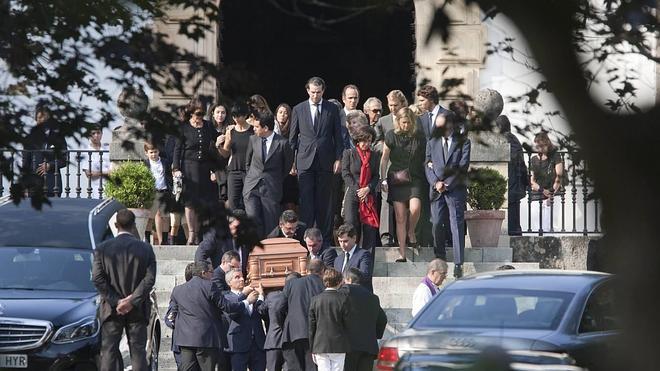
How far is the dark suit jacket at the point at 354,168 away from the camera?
17.9m

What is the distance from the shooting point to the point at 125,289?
47.0 feet

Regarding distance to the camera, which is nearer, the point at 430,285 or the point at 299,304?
the point at 299,304

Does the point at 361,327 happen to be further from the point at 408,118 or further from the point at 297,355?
the point at 408,118

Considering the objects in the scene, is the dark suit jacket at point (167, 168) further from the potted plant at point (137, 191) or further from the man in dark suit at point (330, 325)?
the man in dark suit at point (330, 325)

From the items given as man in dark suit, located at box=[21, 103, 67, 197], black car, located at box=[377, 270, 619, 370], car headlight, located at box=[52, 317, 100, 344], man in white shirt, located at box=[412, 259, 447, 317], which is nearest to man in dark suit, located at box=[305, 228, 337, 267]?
man in white shirt, located at box=[412, 259, 447, 317]

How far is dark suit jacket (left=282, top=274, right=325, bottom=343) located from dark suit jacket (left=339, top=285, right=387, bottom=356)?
732mm

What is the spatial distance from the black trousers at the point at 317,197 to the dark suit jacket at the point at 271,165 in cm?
28

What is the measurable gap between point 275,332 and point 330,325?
3.99 feet

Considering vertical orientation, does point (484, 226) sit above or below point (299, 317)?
above

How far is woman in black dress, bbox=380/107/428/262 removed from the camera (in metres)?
18.1

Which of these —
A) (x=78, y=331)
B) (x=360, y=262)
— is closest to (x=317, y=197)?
(x=360, y=262)

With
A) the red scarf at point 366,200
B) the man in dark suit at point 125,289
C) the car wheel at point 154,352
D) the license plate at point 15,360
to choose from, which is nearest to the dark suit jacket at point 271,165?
the red scarf at point 366,200

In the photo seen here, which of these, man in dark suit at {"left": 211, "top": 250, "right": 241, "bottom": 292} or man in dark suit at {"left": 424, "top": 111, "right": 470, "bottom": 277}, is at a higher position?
man in dark suit at {"left": 424, "top": 111, "right": 470, "bottom": 277}

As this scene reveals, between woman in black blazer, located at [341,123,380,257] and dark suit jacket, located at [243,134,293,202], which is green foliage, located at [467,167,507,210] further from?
dark suit jacket, located at [243,134,293,202]
